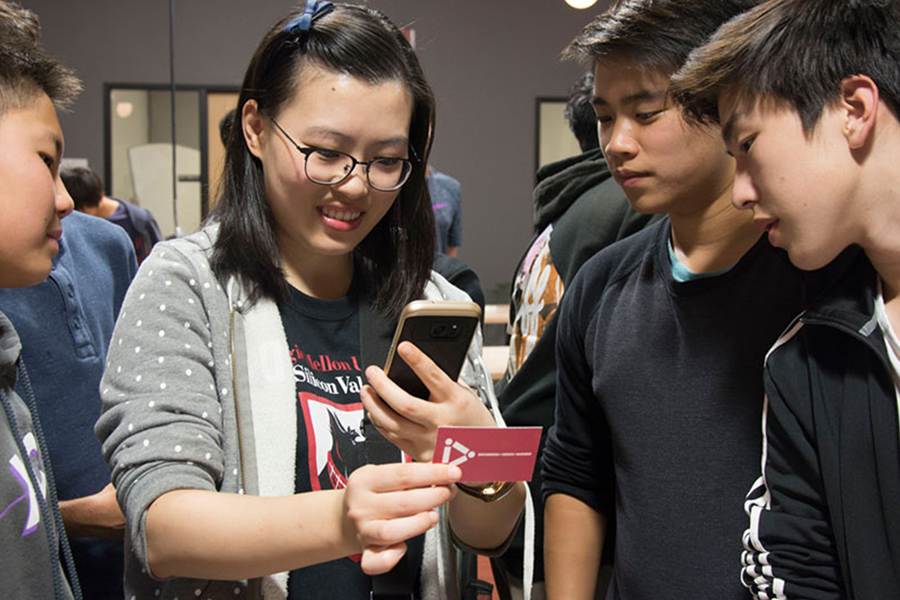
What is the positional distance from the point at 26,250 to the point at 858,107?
108 cm

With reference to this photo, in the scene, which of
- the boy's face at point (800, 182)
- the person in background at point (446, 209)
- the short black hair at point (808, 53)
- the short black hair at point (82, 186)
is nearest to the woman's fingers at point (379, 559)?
the boy's face at point (800, 182)

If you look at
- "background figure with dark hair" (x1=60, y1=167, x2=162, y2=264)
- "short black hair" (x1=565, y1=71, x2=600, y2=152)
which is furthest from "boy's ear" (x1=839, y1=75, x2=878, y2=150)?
"background figure with dark hair" (x1=60, y1=167, x2=162, y2=264)

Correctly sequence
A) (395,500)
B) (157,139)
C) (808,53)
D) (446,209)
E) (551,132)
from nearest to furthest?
(395,500), (808,53), (446,209), (157,139), (551,132)

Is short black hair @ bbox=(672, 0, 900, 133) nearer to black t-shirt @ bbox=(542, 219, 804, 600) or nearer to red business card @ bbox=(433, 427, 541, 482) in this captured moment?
black t-shirt @ bbox=(542, 219, 804, 600)

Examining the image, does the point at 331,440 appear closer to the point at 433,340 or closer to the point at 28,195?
the point at 433,340

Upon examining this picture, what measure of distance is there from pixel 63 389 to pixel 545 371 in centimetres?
101

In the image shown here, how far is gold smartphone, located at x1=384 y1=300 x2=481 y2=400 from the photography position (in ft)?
3.31

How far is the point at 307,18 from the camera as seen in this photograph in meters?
1.31

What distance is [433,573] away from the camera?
4.16 feet

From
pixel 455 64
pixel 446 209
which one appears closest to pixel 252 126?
pixel 446 209

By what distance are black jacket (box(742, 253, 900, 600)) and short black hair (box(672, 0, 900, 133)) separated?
0.24m

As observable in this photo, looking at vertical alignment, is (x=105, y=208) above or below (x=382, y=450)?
below

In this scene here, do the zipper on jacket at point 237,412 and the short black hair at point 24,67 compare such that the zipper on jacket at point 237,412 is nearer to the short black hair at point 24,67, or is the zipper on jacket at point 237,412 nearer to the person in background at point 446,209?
the short black hair at point 24,67

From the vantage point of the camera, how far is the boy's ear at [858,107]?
1.00 metres
